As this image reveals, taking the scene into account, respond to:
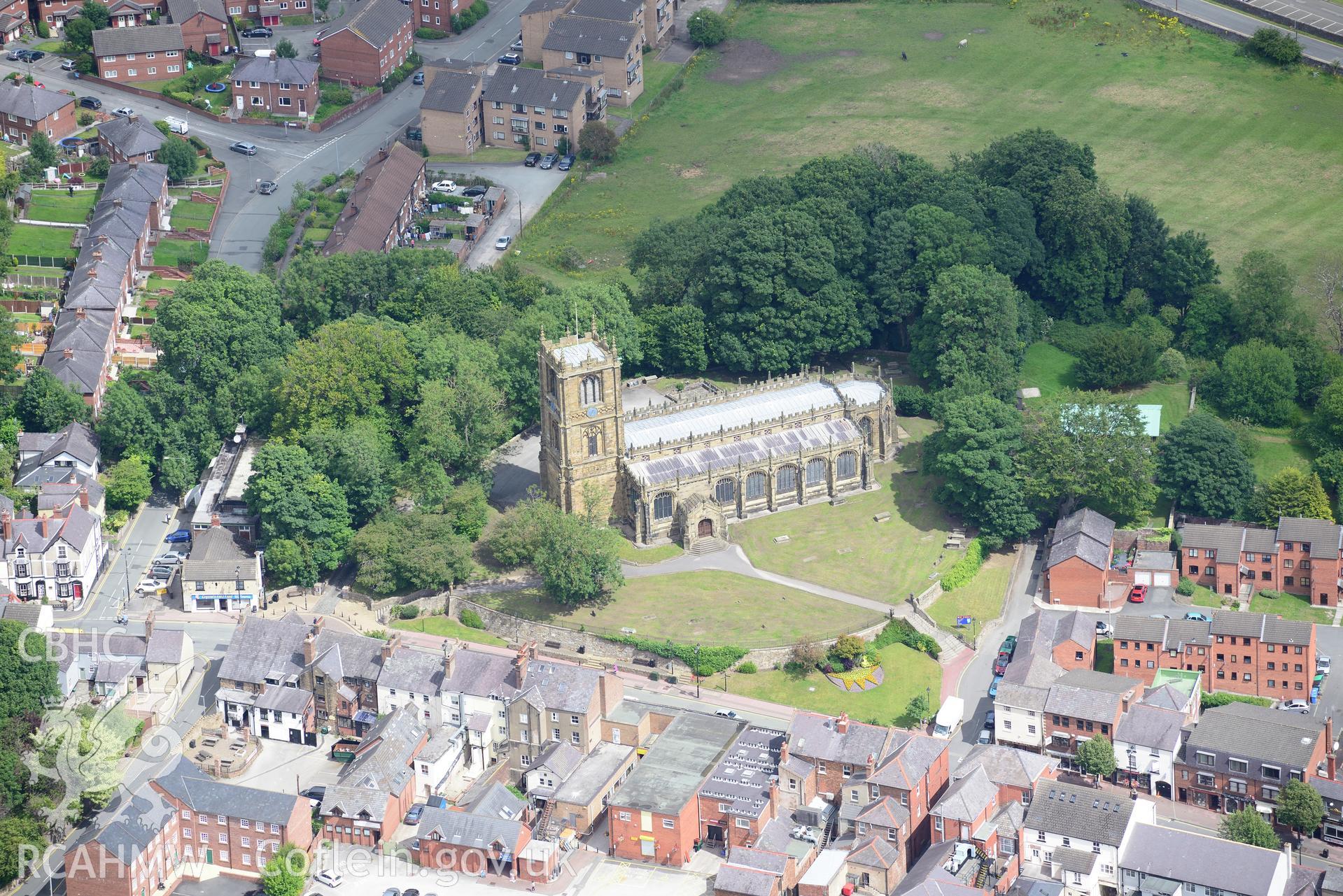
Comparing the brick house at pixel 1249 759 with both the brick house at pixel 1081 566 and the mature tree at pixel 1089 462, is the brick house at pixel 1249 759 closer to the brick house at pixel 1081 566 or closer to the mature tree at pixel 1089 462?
the brick house at pixel 1081 566

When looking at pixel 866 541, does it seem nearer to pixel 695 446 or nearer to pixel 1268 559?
pixel 695 446

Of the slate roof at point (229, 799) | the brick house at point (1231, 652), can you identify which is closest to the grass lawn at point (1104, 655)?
the brick house at point (1231, 652)

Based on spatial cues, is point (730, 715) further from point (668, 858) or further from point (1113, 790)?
point (1113, 790)

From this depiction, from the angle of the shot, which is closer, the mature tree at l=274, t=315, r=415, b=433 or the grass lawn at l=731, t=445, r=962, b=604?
the grass lawn at l=731, t=445, r=962, b=604

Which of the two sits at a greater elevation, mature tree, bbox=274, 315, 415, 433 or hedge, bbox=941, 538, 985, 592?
mature tree, bbox=274, 315, 415, 433

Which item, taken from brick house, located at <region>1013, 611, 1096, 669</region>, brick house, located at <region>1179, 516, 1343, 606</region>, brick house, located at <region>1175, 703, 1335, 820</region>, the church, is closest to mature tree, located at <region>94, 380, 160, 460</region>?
the church

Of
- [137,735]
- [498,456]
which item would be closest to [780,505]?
[498,456]

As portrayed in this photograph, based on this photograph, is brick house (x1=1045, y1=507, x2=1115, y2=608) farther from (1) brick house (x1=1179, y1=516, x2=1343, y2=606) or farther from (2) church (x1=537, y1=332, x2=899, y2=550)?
(2) church (x1=537, y1=332, x2=899, y2=550)
